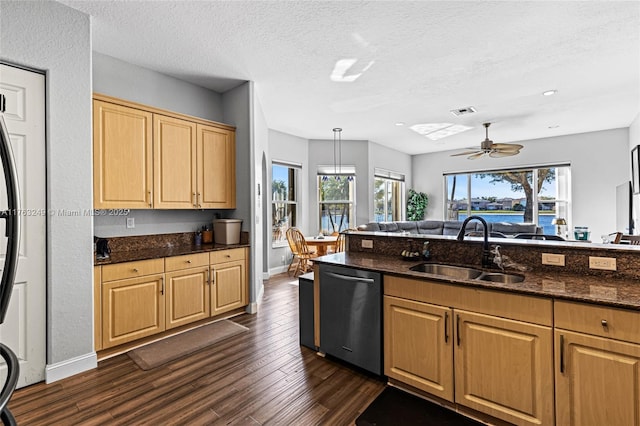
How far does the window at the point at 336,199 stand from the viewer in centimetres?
694

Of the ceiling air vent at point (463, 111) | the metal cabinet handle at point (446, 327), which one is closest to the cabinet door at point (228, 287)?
the metal cabinet handle at point (446, 327)

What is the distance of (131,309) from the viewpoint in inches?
111

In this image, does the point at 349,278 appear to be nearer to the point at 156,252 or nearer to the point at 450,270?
the point at 450,270

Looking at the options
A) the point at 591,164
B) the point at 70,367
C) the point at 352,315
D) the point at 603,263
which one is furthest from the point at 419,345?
the point at 591,164

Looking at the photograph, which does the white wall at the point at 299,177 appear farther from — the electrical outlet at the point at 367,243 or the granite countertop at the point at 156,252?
the electrical outlet at the point at 367,243

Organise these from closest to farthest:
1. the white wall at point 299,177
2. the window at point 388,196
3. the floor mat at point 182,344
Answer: the floor mat at point 182,344 < the white wall at point 299,177 < the window at point 388,196

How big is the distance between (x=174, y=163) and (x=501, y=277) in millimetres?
3270

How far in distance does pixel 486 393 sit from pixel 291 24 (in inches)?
117

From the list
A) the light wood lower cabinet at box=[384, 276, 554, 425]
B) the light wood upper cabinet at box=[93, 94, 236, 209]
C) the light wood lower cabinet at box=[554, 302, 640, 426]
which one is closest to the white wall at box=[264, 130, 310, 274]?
the light wood upper cabinet at box=[93, 94, 236, 209]

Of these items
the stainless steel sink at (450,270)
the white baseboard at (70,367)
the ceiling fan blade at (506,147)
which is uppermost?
the ceiling fan blade at (506,147)

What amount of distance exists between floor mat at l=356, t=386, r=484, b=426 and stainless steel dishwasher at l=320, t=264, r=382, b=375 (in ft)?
0.77

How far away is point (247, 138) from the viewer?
12.7ft

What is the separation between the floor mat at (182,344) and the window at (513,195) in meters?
6.84

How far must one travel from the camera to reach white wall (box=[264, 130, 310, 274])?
5.94m
